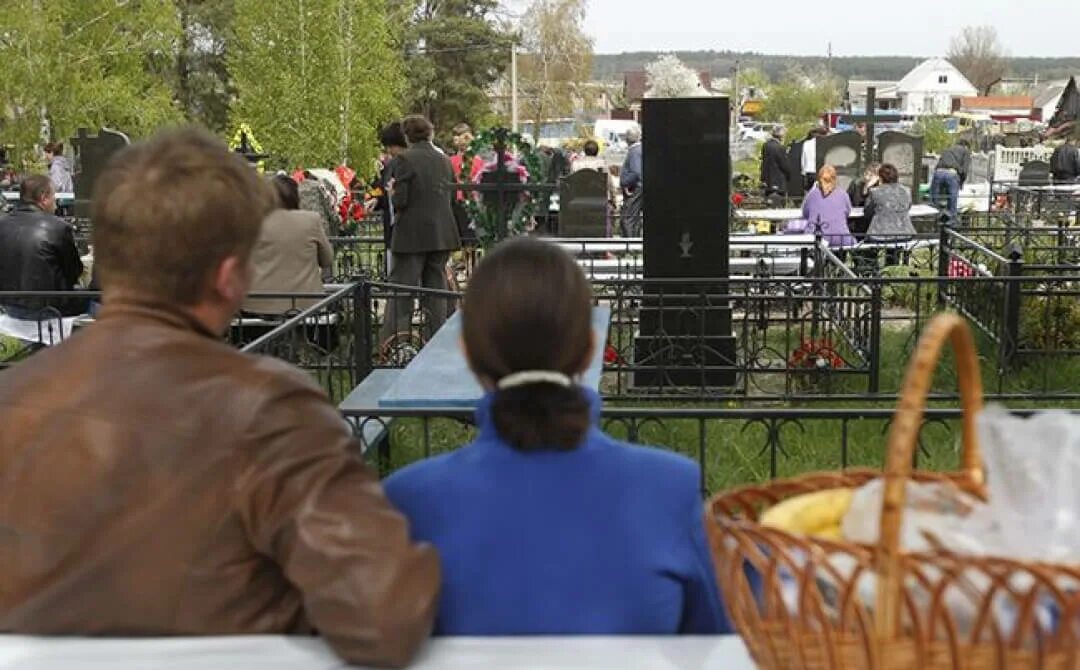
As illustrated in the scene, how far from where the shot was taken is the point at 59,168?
2075 cm

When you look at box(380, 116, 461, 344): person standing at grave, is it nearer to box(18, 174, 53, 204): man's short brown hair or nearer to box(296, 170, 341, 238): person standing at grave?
box(18, 174, 53, 204): man's short brown hair

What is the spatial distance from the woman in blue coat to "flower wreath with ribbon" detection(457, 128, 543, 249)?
27.5 ft

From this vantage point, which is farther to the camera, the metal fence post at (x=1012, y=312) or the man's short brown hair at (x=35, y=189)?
the man's short brown hair at (x=35, y=189)

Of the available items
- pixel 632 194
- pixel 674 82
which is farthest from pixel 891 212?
pixel 632 194

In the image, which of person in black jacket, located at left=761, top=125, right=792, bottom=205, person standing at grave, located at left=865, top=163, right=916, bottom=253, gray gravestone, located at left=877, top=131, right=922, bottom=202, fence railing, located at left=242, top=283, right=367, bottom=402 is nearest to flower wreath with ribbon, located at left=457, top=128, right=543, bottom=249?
fence railing, located at left=242, top=283, right=367, bottom=402

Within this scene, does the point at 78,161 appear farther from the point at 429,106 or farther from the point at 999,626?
the point at 429,106

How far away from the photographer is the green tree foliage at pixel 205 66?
44.4 metres

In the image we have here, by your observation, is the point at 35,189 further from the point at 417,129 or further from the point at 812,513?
the point at 812,513

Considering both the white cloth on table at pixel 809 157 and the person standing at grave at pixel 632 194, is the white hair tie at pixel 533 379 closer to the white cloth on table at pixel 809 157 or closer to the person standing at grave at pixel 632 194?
the person standing at grave at pixel 632 194

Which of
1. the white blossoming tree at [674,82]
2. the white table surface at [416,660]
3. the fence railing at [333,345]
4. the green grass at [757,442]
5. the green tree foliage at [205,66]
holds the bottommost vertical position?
the green grass at [757,442]

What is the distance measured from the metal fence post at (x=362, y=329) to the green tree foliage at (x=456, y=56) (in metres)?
45.5

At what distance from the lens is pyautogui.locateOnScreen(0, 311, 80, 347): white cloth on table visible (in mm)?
8371

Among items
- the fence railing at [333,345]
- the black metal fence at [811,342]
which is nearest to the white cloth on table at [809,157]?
the black metal fence at [811,342]

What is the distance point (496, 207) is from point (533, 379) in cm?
865
